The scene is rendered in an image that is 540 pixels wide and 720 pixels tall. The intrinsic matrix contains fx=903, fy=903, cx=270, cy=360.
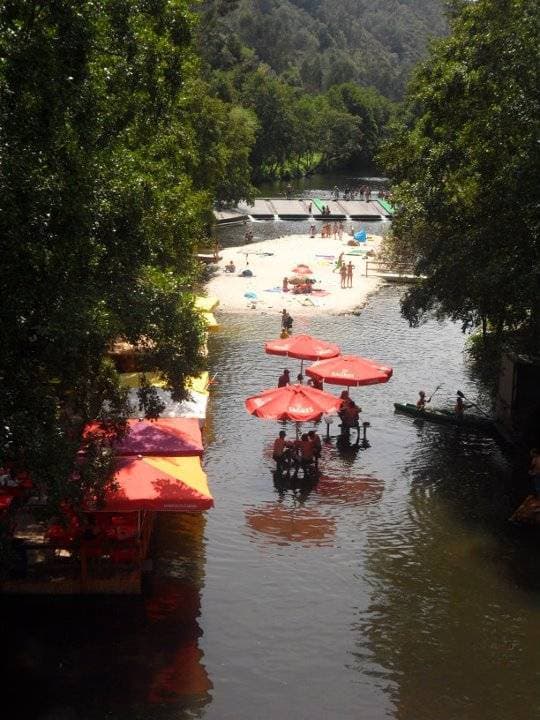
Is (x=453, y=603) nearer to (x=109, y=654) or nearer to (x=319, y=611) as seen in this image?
(x=319, y=611)

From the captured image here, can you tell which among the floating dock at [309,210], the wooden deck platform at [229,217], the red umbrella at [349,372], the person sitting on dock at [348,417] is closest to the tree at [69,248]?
the red umbrella at [349,372]

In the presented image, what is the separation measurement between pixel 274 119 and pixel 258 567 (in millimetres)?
107078

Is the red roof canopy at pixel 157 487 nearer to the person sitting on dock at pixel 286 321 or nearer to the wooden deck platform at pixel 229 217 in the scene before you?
the person sitting on dock at pixel 286 321

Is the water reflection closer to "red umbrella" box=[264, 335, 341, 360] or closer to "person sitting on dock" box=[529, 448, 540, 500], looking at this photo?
"person sitting on dock" box=[529, 448, 540, 500]

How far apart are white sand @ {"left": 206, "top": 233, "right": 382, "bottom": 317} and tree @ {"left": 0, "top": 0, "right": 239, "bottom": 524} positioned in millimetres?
26683

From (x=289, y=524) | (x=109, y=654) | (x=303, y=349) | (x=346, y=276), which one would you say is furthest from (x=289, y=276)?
(x=109, y=654)

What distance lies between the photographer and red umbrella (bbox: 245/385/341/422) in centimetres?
2455

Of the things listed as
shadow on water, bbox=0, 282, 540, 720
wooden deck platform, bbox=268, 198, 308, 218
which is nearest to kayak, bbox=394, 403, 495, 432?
shadow on water, bbox=0, 282, 540, 720

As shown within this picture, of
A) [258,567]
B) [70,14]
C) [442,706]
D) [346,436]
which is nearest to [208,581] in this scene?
[258,567]

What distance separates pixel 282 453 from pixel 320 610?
7426 millimetres

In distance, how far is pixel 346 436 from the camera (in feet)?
91.2

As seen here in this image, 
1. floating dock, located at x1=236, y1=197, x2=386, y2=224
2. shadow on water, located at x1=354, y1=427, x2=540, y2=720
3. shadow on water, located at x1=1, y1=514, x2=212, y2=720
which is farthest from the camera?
floating dock, located at x1=236, y1=197, x2=386, y2=224

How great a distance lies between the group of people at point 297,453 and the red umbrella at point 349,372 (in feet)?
8.87

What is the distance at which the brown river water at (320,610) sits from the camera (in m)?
15.3
